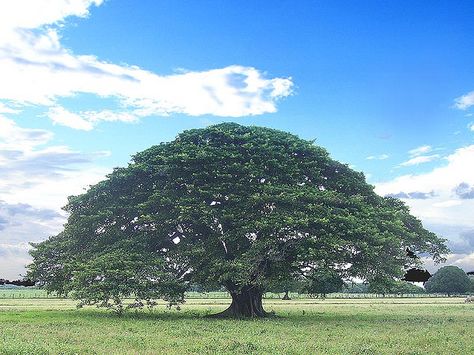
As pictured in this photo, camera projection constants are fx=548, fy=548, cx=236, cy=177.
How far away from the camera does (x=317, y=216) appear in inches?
1512

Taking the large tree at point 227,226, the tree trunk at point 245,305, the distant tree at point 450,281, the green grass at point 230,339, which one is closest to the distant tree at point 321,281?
the large tree at point 227,226

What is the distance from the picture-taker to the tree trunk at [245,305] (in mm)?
42875

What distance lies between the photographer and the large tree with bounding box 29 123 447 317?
37906 mm

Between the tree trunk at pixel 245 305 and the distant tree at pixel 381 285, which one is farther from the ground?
the distant tree at pixel 381 285

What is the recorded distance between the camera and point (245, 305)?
142 ft

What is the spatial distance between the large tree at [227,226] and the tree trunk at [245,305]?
8 centimetres

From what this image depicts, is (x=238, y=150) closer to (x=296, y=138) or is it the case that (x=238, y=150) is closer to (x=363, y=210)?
(x=296, y=138)

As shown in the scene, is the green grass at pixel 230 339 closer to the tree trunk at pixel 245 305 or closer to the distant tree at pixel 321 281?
the distant tree at pixel 321 281

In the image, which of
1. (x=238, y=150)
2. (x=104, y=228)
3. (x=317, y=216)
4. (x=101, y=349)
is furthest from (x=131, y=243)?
(x=101, y=349)

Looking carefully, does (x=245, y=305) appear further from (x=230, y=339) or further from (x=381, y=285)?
(x=230, y=339)

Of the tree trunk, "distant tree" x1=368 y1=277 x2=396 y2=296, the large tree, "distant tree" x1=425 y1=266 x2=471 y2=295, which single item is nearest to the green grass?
the large tree

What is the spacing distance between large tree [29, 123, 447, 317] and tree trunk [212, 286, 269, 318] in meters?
0.08

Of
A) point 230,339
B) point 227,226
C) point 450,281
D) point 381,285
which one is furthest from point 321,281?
point 450,281

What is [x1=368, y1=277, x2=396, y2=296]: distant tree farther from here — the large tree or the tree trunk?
the tree trunk
